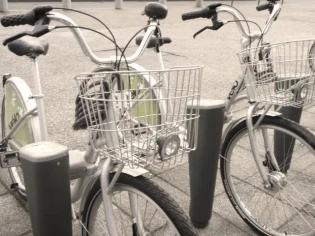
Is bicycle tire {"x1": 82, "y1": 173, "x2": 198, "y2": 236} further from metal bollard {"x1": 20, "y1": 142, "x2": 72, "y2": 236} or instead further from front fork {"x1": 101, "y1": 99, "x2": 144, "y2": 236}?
metal bollard {"x1": 20, "y1": 142, "x2": 72, "y2": 236}

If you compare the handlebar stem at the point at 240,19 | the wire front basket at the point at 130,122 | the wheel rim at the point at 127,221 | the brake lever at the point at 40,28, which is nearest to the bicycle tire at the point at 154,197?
the wire front basket at the point at 130,122

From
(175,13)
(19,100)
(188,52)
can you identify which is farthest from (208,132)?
(175,13)

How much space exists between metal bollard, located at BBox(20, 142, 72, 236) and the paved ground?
0.96 m

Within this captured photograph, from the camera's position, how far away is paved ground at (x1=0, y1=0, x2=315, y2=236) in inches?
112

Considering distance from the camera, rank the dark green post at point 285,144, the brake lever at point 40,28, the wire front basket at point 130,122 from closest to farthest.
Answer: the wire front basket at point 130,122 → the brake lever at point 40,28 → the dark green post at point 285,144

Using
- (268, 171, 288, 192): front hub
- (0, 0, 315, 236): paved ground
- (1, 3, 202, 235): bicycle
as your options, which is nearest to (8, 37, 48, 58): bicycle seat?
(1, 3, 202, 235): bicycle

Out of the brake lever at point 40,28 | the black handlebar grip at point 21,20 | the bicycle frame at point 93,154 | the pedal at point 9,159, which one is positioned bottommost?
the pedal at point 9,159

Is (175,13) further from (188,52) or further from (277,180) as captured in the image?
(277,180)

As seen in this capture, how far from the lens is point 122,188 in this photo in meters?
1.79

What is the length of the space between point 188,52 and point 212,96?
2.44 metres

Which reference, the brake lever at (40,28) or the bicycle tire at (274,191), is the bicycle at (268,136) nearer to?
the bicycle tire at (274,191)

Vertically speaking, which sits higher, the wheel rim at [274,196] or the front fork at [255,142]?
the front fork at [255,142]

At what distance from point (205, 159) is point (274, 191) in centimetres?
51

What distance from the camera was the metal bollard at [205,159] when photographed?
7.94ft
